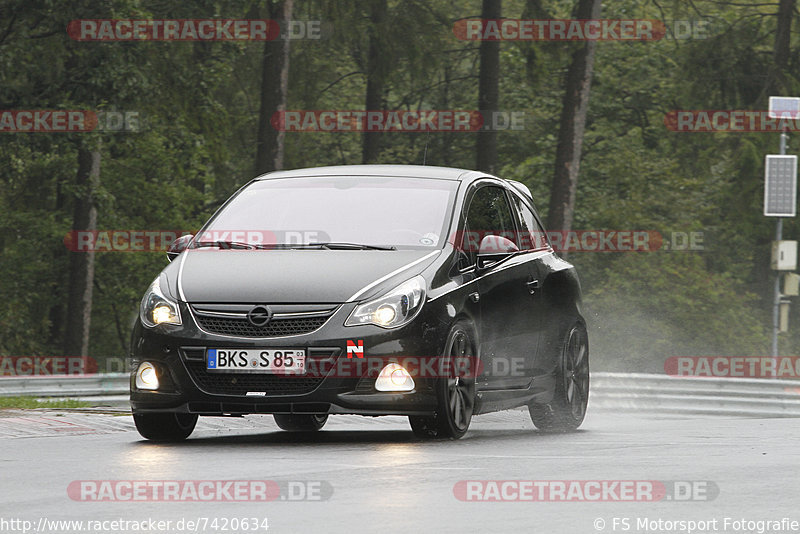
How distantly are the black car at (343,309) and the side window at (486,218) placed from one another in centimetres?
2

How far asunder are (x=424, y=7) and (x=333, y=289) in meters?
28.0

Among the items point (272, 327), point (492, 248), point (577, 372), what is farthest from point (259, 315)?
point (577, 372)

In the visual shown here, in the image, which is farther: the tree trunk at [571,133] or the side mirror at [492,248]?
the tree trunk at [571,133]

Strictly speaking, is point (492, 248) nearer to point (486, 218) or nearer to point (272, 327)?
point (486, 218)

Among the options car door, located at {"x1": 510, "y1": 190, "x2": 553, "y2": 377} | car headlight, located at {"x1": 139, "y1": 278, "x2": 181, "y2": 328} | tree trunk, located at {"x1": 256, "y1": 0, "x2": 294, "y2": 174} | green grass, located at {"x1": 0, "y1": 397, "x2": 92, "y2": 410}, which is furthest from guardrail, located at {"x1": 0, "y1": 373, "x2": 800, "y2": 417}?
tree trunk, located at {"x1": 256, "y1": 0, "x2": 294, "y2": 174}

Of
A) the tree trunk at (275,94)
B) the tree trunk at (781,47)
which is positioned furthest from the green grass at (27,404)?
the tree trunk at (781,47)

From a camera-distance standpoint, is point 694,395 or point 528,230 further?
point 694,395

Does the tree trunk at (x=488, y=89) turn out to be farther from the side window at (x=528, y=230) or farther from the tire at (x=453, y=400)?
the tire at (x=453, y=400)

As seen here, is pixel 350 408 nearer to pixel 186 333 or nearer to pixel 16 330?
pixel 186 333

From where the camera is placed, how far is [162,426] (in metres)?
10.3

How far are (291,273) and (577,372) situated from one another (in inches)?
145

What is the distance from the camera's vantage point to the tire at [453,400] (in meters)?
10.0

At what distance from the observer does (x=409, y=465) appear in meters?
8.64

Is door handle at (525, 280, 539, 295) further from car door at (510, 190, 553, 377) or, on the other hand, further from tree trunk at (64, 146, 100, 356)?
tree trunk at (64, 146, 100, 356)
